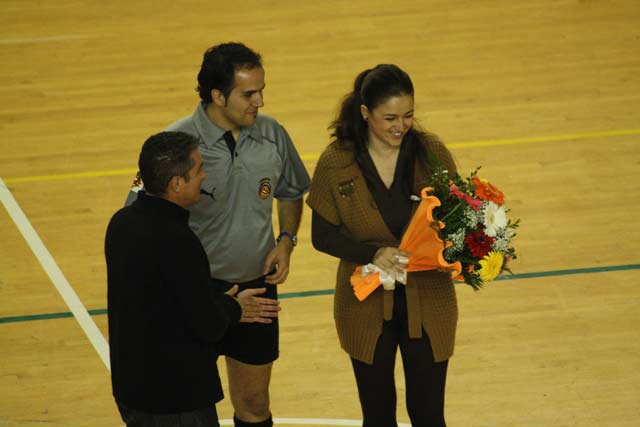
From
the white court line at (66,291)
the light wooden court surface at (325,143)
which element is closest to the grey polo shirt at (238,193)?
the white court line at (66,291)

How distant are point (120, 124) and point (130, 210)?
16.6ft

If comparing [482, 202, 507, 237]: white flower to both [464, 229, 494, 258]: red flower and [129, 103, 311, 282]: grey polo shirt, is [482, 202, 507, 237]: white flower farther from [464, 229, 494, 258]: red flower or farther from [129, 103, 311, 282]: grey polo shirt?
[129, 103, 311, 282]: grey polo shirt

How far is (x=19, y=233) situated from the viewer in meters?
6.96

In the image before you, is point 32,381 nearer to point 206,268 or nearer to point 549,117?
point 206,268

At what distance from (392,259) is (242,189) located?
664 millimetres

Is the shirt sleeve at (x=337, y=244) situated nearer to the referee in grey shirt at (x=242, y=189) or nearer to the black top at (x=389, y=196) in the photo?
the black top at (x=389, y=196)

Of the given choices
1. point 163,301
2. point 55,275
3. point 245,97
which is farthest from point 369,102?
point 55,275

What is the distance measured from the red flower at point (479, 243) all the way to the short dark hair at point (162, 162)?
102 cm

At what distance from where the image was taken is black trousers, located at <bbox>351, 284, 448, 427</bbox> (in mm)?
4035

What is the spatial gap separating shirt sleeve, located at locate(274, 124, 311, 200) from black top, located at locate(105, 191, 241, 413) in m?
0.83

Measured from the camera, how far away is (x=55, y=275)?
6512 mm

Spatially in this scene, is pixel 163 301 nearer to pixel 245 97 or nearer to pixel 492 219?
pixel 245 97

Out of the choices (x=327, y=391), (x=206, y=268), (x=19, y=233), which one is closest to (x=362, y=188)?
(x=206, y=268)

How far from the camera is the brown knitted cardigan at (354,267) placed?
3.99 meters
